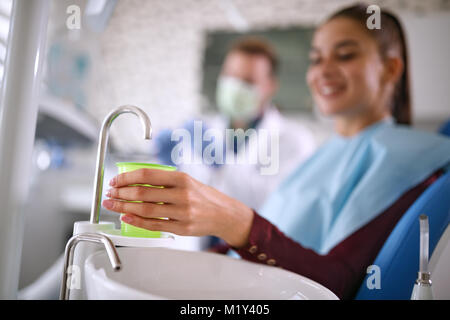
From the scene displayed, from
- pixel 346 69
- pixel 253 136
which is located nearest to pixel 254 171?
pixel 253 136

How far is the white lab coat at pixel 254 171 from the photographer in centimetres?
174

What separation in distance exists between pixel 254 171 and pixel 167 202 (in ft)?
4.61

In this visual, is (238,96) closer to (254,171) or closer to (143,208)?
(254,171)

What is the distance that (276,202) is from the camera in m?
0.96

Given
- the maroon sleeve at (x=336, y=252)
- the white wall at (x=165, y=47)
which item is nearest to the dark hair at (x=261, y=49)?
the white wall at (x=165, y=47)

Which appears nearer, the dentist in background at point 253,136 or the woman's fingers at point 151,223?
the woman's fingers at point 151,223

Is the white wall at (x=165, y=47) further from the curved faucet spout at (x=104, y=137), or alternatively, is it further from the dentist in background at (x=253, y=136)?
the curved faucet spout at (x=104, y=137)

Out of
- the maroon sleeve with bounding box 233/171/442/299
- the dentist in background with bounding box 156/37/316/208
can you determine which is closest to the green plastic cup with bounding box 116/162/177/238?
the maroon sleeve with bounding box 233/171/442/299

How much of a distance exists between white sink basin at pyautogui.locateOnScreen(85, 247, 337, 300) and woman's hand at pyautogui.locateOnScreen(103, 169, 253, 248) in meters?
0.07

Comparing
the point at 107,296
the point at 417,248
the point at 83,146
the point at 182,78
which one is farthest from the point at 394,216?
the point at 182,78

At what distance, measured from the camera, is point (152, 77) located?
2.49 m

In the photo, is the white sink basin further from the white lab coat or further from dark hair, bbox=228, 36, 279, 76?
dark hair, bbox=228, 36, 279, 76

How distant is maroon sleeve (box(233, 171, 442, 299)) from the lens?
552 millimetres

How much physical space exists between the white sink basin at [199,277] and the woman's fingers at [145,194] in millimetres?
90
